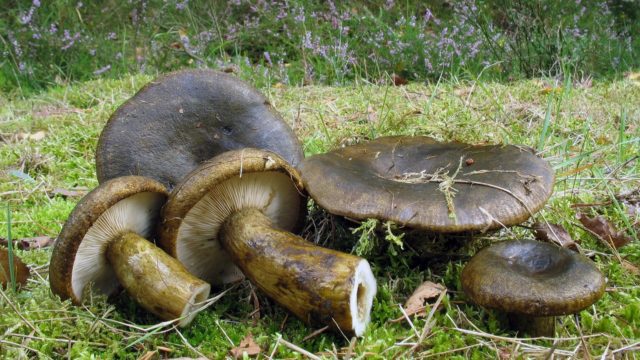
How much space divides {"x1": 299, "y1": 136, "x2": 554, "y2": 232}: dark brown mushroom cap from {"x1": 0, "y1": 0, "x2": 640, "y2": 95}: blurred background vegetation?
329 centimetres

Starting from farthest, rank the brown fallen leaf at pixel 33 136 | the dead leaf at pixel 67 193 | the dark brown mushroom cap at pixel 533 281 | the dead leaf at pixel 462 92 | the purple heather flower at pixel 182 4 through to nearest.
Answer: the purple heather flower at pixel 182 4, the dead leaf at pixel 462 92, the brown fallen leaf at pixel 33 136, the dead leaf at pixel 67 193, the dark brown mushroom cap at pixel 533 281

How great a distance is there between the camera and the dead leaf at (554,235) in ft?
7.95

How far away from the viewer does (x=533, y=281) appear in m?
1.79

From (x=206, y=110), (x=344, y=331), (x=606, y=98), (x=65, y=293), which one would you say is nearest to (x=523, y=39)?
(x=606, y=98)

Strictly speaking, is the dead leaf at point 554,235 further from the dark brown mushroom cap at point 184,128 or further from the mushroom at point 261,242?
the dark brown mushroom cap at point 184,128

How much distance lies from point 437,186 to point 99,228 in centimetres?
129

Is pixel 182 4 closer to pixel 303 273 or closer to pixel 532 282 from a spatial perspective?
pixel 303 273

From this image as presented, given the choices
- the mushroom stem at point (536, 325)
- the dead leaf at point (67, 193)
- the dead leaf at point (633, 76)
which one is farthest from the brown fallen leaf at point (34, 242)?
the dead leaf at point (633, 76)

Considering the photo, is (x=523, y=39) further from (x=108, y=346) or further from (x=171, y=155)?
(x=108, y=346)

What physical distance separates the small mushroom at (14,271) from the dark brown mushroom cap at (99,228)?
0.40 m

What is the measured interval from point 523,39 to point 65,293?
5.74 metres

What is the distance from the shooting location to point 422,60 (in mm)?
6625

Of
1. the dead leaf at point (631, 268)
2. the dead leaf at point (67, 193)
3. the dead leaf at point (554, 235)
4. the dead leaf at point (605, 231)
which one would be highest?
the dead leaf at point (554, 235)

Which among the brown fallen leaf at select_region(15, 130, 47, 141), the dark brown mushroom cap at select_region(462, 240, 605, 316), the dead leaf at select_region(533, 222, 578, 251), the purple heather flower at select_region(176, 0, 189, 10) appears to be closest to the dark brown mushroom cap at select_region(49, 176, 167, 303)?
the dark brown mushroom cap at select_region(462, 240, 605, 316)
